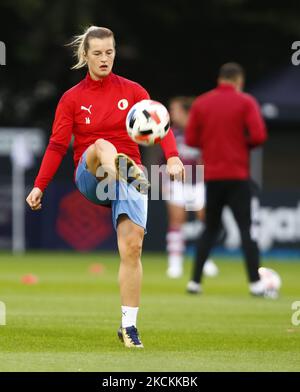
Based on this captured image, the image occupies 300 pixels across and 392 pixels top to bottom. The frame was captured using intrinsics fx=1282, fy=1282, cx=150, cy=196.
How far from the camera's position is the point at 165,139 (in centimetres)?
947

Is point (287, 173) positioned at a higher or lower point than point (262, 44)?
lower

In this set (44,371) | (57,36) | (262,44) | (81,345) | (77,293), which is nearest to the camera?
(44,371)

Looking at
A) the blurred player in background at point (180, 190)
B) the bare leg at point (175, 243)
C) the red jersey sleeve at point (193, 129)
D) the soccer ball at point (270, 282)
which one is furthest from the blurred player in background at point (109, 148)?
the bare leg at point (175, 243)

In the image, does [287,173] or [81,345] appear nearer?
[81,345]

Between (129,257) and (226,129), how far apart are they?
5658mm

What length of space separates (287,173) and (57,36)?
5745 mm

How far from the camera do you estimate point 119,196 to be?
9.32m

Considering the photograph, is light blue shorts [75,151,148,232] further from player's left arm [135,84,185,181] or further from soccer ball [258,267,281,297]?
soccer ball [258,267,281,297]

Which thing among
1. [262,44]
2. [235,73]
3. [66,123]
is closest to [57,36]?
[262,44]

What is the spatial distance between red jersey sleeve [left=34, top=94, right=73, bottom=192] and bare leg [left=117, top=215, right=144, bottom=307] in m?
0.67

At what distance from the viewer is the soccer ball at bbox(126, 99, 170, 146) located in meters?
9.17

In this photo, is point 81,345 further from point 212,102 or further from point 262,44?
point 262,44

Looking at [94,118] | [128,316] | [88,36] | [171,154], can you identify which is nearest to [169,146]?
[171,154]

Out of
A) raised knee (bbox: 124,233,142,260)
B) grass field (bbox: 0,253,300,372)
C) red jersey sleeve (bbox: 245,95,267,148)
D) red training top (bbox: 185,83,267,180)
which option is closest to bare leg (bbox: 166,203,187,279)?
grass field (bbox: 0,253,300,372)
